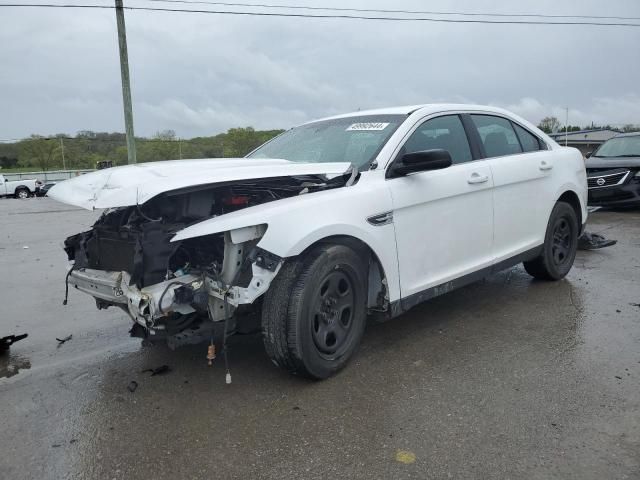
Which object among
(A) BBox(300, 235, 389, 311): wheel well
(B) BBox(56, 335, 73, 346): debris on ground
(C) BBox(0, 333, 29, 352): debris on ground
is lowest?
(B) BBox(56, 335, 73, 346): debris on ground

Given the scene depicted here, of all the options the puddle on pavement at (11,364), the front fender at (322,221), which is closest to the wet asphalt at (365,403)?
the puddle on pavement at (11,364)

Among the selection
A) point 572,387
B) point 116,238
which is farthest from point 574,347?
point 116,238

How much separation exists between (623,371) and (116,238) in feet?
10.9

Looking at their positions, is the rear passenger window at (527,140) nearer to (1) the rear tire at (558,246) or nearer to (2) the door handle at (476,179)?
(1) the rear tire at (558,246)

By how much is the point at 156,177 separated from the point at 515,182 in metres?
3.11

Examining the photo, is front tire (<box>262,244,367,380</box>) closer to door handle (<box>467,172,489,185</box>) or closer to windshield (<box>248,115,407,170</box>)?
windshield (<box>248,115,407,170</box>)

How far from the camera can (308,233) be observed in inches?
124

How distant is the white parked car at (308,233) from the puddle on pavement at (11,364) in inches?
31.7

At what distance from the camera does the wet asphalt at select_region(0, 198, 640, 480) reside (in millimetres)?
2576

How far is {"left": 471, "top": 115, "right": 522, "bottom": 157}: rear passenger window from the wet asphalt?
140 centimetres

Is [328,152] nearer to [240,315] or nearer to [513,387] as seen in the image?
[240,315]

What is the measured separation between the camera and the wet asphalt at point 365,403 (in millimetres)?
2576

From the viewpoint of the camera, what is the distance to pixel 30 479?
2516 millimetres

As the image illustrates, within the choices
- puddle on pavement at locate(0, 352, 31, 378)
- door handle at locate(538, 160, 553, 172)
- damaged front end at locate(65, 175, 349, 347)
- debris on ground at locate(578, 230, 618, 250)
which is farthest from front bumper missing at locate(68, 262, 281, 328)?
debris on ground at locate(578, 230, 618, 250)
